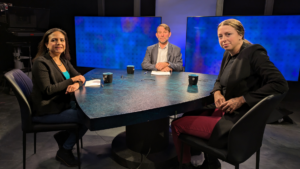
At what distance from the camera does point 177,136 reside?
167cm

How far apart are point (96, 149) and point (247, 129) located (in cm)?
171

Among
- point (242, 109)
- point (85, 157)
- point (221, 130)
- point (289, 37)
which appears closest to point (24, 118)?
point (85, 157)

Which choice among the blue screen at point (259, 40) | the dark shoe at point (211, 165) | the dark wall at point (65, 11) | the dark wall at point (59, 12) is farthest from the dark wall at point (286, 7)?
the dark wall at point (59, 12)

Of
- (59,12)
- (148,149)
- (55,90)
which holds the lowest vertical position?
(148,149)

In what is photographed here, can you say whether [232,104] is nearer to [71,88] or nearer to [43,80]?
[71,88]

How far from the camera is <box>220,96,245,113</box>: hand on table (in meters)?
1.48

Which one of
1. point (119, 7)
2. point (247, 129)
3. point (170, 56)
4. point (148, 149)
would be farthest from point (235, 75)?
point (119, 7)

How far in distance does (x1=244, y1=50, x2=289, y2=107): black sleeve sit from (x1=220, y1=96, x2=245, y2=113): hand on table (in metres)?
0.04

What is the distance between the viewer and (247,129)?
4.30 feet

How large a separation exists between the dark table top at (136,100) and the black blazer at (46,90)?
0.67ft

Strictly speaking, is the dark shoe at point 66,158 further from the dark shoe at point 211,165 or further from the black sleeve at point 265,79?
the black sleeve at point 265,79

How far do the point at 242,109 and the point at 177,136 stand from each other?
0.51 metres

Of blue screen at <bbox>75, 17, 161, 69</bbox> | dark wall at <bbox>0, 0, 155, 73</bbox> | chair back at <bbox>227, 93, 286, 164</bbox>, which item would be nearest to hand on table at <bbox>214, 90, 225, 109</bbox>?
chair back at <bbox>227, 93, 286, 164</bbox>

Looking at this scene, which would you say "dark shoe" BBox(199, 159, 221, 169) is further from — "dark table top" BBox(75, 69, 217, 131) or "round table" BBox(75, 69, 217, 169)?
"dark table top" BBox(75, 69, 217, 131)
